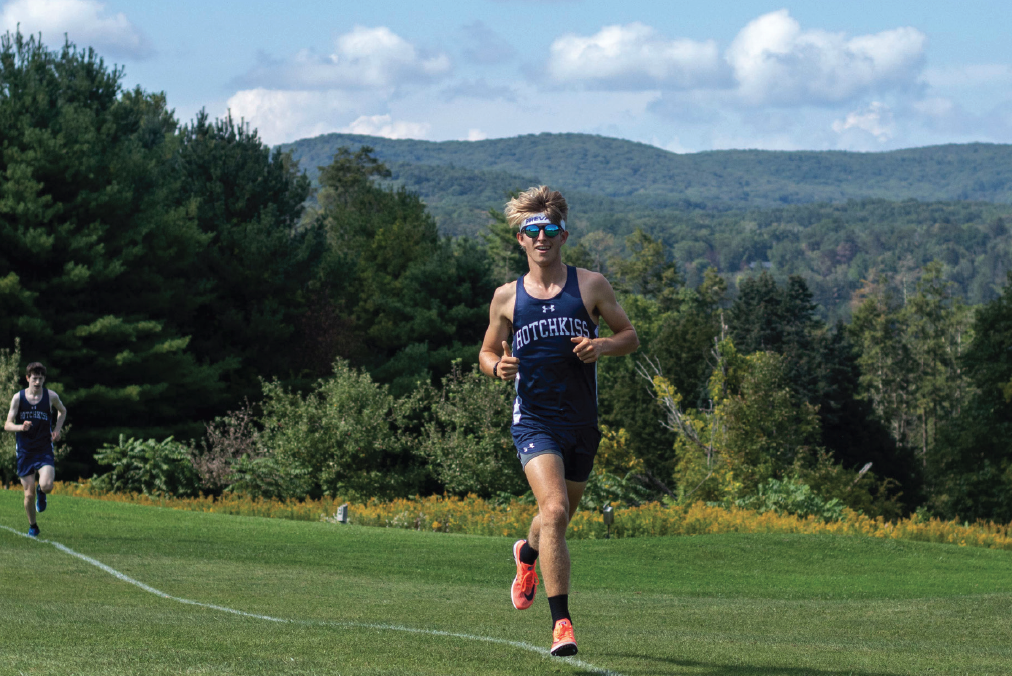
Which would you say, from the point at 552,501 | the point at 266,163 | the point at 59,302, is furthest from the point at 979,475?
the point at 552,501

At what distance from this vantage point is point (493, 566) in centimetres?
1516

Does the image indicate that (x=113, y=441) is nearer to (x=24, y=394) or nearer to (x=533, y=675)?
(x=24, y=394)

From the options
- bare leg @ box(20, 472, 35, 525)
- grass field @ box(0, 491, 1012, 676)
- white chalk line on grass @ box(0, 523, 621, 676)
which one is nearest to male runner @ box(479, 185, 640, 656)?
white chalk line on grass @ box(0, 523, 621, 676)

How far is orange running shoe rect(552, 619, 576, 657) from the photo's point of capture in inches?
234

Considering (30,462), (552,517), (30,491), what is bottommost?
(30,491)

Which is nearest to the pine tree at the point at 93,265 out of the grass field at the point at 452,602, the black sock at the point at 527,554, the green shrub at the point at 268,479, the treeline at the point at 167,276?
the treeline at the point at 167,276

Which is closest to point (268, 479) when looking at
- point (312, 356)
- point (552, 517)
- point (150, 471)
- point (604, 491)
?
point (150, 471)

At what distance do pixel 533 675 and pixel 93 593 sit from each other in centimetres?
612

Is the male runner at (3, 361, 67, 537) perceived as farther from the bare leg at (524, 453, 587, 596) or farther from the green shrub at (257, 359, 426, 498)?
the green shrub at (257, 359, 426, 498)

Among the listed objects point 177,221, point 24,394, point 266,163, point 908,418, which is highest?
point 266,163

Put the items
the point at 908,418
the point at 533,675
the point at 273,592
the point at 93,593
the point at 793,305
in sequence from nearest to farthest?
the point at 533,675
the point at 93,593
the point at 273,592
the point at 793,305
the point at 908,418

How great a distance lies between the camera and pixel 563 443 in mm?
6500

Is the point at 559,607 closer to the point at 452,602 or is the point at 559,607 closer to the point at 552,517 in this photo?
→ the point at 552,517

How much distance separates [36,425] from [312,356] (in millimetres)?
32369
